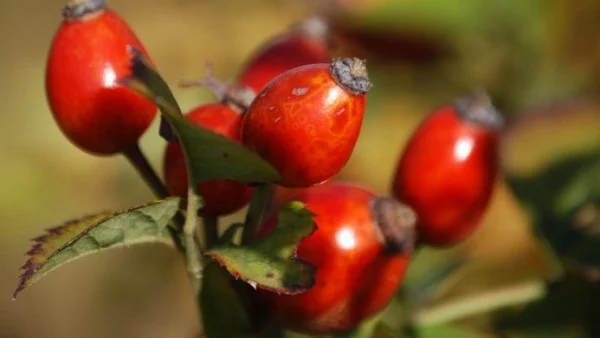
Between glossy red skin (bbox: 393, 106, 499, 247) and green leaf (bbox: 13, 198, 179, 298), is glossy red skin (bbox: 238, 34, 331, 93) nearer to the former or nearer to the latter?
glossy red skin (bbox: 393, 106, 499, 247)

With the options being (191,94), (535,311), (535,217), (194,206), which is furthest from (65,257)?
(191,94)

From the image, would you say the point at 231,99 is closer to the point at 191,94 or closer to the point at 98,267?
the point at 191,94

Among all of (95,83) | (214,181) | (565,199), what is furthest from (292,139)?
(565,199)

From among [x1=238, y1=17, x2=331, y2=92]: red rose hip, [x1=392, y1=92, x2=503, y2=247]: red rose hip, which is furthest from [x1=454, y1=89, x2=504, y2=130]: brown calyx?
[x1=238, y1=17, x2=331, y2=92]: red rose hip

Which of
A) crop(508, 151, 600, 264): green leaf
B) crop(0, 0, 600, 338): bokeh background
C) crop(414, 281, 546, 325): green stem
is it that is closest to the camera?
crop(414, 281, 546, 325): green stem

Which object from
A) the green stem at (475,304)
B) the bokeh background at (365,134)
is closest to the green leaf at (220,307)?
the green stem at (475,304)

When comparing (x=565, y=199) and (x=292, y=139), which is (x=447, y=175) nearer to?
(x=292, y=139)

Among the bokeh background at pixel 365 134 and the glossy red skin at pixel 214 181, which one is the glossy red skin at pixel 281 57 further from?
the bokeh background at pixel 365 134
